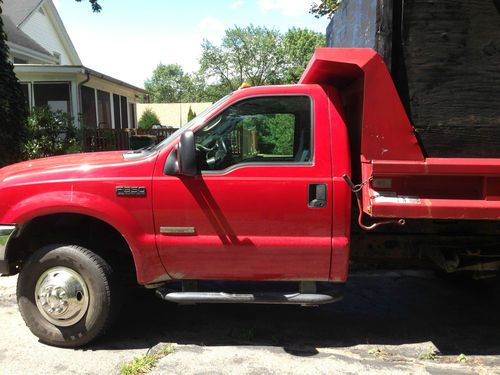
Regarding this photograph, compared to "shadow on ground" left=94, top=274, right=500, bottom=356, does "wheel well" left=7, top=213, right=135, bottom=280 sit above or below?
above

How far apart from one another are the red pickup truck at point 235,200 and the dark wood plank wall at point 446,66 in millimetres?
193

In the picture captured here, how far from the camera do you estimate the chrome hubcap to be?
3.89m

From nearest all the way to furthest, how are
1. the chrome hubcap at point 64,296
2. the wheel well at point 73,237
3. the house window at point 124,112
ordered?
the chrome hubcap at point 64,296 < the wheel well at point 73,237 < the house window at point 124,112

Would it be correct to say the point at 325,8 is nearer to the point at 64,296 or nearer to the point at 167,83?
the point at 64,296

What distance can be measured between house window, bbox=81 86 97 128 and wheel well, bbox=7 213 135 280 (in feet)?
40.4

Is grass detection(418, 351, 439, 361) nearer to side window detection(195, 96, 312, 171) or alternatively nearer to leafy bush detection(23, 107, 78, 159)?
side window detection(195, 96, 312, 171)

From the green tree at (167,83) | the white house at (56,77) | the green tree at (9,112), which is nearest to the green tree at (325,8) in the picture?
the white house at (56,77)

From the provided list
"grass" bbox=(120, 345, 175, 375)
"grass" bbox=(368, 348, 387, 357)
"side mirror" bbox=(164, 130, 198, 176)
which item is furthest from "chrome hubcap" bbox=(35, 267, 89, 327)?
"grass" bbox=(368, 348, 387, 357)

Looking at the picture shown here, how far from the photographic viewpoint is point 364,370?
3.65 meters

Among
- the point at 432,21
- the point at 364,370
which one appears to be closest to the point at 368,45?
the point at 432,21

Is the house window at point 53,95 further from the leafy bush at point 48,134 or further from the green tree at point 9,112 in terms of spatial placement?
the green tree at point 9,112

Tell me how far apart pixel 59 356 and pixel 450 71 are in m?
3.63

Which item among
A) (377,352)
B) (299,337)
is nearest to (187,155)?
(299,337)

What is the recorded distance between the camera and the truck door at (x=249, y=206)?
369 centimetres
